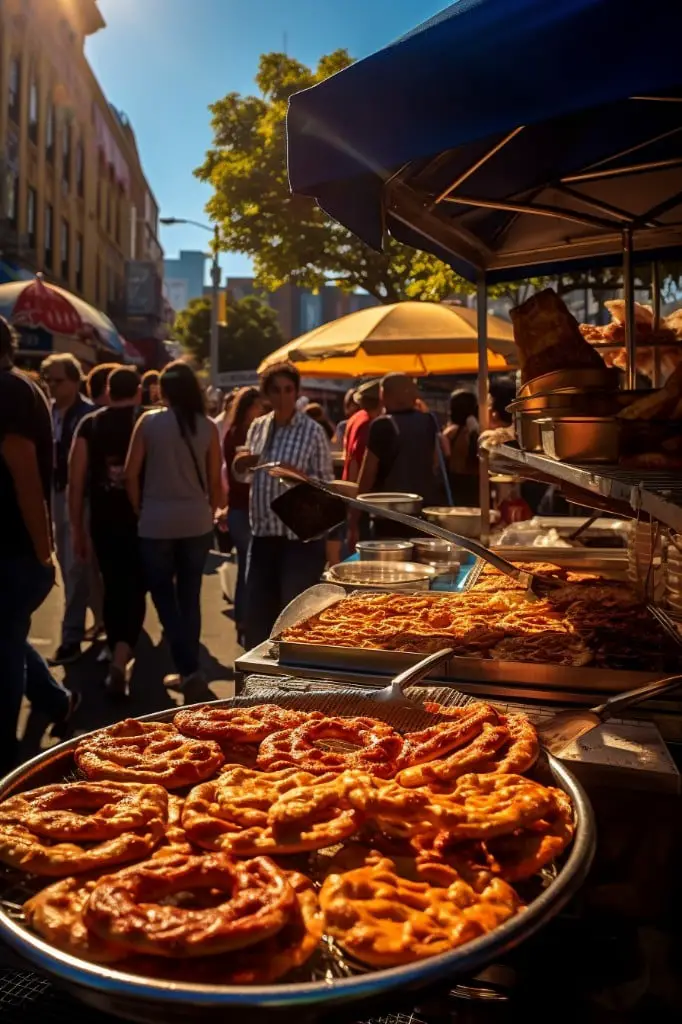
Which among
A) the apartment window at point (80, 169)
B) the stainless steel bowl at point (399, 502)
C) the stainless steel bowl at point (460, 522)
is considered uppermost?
the apartment window at point (80, 169)

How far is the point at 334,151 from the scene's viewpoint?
2.29 m

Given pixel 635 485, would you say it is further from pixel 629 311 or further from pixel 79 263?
pixel 79 263

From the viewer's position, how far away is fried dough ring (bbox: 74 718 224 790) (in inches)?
59.4

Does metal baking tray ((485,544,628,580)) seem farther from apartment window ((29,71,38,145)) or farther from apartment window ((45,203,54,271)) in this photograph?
apartment window ((45,203,54,271))

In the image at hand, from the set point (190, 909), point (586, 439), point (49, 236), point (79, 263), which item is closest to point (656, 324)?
point (586, 439)

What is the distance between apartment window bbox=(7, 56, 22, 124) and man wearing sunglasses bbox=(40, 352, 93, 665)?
2381cm

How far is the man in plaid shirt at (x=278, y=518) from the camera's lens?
16.9 ft

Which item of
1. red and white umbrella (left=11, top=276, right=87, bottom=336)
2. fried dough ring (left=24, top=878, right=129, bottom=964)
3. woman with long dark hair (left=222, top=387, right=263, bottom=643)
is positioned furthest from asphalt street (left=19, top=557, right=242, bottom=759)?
red and white umbrella (left=11, top=276, right=87, bottom=336)

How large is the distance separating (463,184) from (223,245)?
19.4m

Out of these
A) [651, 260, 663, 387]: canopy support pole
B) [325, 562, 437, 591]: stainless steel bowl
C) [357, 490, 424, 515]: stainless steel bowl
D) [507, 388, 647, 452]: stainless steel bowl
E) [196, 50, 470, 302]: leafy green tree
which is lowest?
[325, 562, 437, 591]: stainless steel bowl

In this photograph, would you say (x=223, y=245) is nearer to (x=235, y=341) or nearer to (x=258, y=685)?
(x=258, y=685)

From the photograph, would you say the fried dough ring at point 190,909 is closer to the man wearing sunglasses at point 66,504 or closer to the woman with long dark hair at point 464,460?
the man wearing sunglasses at point 66,504

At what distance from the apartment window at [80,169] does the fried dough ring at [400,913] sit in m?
39.4

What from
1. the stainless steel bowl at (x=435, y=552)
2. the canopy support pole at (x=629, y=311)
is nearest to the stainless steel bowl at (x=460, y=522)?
the stainless steel bowl at (x=435, y=552)
